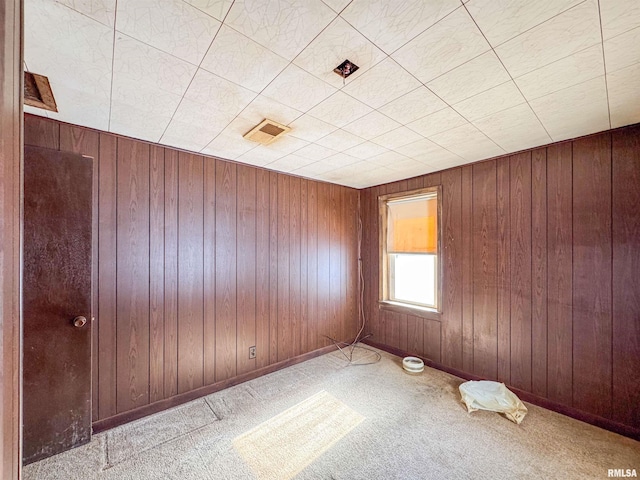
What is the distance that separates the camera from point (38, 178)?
1.92m

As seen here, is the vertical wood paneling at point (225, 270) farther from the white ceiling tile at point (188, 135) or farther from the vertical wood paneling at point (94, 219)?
the vertical wood paneling at point (94, 219)

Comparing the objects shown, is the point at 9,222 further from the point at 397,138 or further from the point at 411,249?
the point at 411,249

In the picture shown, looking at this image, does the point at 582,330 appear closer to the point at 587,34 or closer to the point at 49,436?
the point at 587,34

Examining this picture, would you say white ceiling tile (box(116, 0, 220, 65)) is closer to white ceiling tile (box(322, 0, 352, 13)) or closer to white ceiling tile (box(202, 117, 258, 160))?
white ceiling tile (box(322, 0, 352, 13))

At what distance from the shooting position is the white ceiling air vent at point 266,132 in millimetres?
2094

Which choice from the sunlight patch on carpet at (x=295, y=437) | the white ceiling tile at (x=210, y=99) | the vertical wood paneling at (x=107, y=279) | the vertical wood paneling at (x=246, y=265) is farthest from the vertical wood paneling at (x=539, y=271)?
the vertical wood paneling at (x=107, y=279)

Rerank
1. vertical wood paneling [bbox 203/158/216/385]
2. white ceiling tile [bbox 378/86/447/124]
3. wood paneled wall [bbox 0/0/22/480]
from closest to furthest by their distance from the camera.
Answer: wood paneled wall [bbox 0/0/22/480], white ceiling tile [bbox 378/86/447/124], vertical wood paneling [bbox 203/158/216/385]

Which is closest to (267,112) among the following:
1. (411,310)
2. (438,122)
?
(438,122)

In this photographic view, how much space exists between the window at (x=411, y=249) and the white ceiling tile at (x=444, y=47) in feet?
6.91

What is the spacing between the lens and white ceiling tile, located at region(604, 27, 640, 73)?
127cm

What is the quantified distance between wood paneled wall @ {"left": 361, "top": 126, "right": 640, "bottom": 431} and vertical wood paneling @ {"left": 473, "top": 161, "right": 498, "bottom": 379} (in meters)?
0.01

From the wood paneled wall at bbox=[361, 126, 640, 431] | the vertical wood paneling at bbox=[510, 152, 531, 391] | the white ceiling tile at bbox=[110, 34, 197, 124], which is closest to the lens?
the white ceiling tile at bbox=[110, 34, 197, 124]

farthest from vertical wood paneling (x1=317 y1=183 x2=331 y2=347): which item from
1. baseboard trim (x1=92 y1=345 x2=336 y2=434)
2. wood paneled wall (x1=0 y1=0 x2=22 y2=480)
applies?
wood paneled wall (x1=0 y1=0 x2=22 y2=480)

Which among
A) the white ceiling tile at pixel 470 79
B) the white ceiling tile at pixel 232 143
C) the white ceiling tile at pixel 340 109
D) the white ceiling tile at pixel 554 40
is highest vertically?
the white ceiling tile at pixel 554 40
